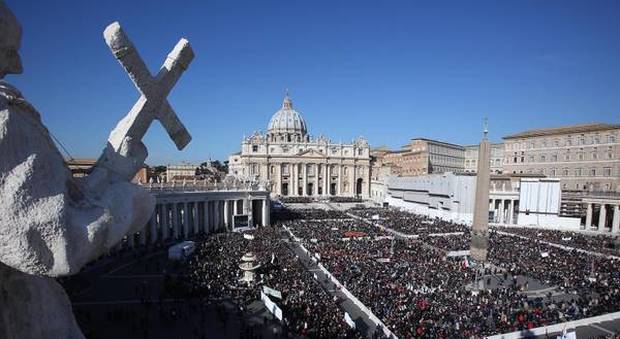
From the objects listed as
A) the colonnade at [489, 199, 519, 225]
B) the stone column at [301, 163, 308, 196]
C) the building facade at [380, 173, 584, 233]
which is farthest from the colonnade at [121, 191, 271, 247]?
the stone column at [301, 163, 308, 196]

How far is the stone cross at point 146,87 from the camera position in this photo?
4.93 meters

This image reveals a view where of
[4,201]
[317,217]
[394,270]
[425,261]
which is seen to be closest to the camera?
[4,201]

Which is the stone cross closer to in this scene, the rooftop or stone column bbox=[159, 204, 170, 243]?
stone column bbox=[159, 204, 170, 243]

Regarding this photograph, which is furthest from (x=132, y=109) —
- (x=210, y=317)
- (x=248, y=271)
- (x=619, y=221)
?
(x=619, y=221)

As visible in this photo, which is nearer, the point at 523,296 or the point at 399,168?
the point at 523,296

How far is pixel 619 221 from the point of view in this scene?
155ft

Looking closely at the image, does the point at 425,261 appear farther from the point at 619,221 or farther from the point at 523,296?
the point at 619,221

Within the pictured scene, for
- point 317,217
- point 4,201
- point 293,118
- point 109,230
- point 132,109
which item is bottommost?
point 317,217

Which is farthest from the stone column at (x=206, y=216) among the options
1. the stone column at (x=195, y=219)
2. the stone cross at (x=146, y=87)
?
the stone cross at (x=146, y=87)

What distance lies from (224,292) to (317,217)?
114 feet

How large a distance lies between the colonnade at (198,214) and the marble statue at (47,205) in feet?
102

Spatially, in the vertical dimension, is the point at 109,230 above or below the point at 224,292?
above

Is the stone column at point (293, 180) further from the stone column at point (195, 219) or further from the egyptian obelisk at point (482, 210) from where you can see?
the egyptian obelisk at point (482, 210)

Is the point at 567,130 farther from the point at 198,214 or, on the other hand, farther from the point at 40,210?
the point at 40,210
